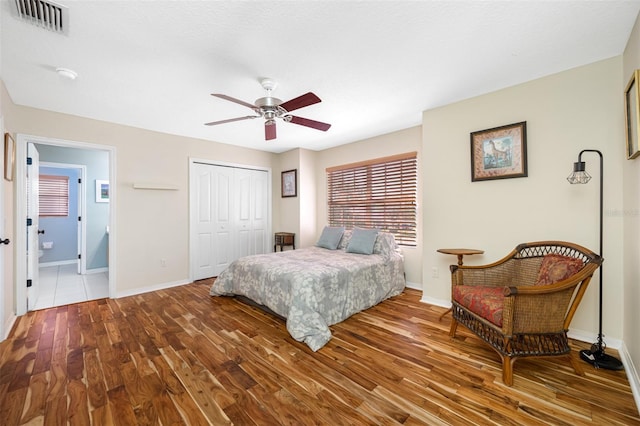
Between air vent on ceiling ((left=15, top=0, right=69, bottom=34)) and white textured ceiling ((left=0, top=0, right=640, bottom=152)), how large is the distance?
42mm

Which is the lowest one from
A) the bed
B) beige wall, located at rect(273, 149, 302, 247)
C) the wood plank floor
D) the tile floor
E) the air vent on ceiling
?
the wood plank floor

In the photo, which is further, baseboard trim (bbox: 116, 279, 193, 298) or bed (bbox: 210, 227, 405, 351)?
baseboard trim (bbox: 116, 279, 193, 298)

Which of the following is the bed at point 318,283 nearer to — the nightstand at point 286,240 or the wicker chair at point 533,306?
the wicker chair at point 533,306

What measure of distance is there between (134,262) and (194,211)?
1147 mm

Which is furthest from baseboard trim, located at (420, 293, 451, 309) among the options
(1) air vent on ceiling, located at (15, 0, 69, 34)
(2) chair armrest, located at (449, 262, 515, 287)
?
(1) air vent on ceiling, located at (15, 0, 69, 34)

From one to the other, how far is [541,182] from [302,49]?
8.27 feet

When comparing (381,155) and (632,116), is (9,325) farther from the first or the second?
(632,116)

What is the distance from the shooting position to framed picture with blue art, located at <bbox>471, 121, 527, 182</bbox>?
2670 mm

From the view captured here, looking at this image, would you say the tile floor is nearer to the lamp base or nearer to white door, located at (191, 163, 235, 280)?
white door, located at (191, 163, 235, 280)

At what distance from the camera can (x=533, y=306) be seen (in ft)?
6.05

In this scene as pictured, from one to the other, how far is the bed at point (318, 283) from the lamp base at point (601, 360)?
1.88 m

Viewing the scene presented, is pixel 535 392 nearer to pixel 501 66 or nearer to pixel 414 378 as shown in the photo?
pixel 414 378

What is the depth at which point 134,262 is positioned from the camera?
392 centimetres

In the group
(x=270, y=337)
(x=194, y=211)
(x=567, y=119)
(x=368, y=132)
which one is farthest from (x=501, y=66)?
(x=194, y=211)
